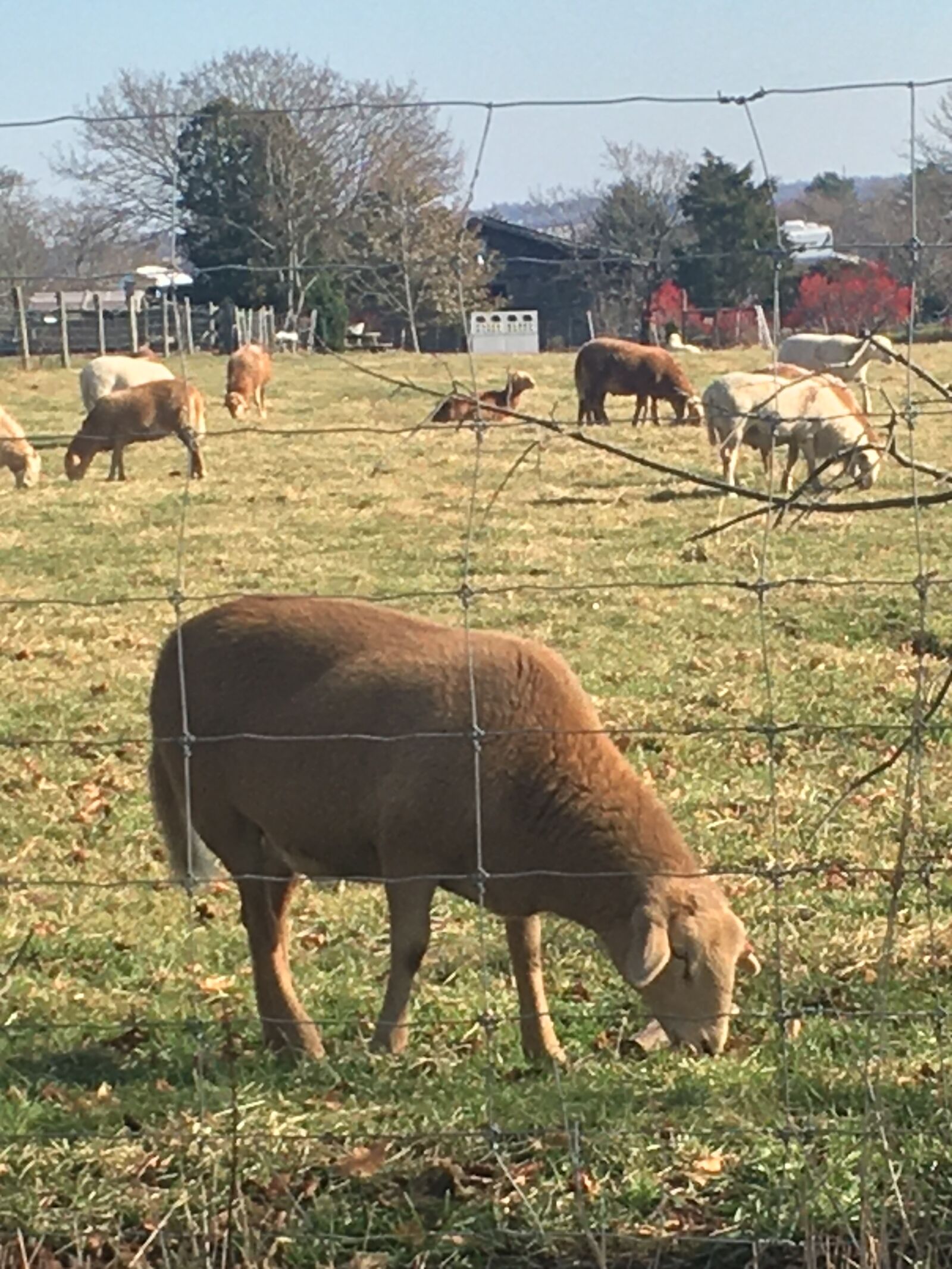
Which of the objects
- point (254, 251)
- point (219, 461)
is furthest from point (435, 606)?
point (219, 461)

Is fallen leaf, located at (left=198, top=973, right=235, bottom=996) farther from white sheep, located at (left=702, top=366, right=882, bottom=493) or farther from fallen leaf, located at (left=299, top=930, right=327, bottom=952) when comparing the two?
white sheep, located at (left=702, top=366, right=882, bottom=493)

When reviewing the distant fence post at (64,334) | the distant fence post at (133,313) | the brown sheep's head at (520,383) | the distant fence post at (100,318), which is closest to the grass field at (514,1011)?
the distant fence post at (133,313)

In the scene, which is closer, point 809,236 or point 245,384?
point 809,236

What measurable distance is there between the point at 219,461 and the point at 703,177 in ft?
53.6

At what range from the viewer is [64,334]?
28.8 metres

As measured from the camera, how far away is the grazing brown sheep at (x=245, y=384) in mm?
26031

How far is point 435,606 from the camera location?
39.8 ft

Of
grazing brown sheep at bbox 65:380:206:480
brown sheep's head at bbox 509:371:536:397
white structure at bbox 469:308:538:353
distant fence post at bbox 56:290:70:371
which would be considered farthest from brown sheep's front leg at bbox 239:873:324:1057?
distant fence post at bbox 56:290:70:371

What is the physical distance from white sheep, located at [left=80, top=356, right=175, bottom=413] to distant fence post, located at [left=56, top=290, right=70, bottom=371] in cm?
156

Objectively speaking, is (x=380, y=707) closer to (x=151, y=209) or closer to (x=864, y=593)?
(x=151, y=209)

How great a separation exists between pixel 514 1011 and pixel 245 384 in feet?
74.4

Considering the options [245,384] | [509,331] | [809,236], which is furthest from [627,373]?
[809,236]

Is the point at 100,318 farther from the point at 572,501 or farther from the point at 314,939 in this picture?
the point at 314,939

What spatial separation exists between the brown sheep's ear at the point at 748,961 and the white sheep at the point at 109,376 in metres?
22.5
